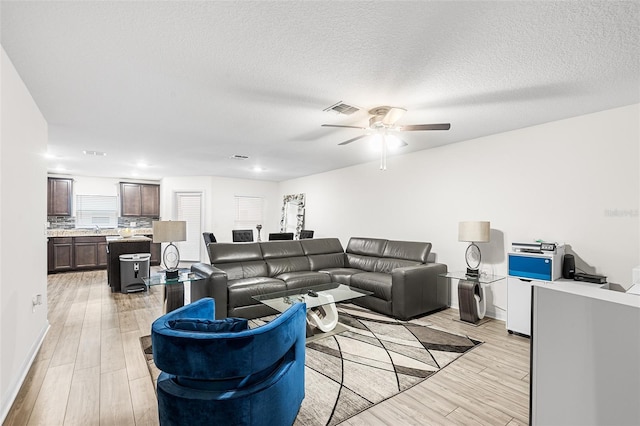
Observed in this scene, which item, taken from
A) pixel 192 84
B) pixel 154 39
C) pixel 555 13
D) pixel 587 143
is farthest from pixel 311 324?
pixel 587 143

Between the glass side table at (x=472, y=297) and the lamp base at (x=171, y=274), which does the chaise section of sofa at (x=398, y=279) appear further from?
the lamp base at (x=171, y=274)

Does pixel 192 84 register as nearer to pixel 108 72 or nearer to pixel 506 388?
pixel 108 72

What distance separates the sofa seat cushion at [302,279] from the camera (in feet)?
13.9

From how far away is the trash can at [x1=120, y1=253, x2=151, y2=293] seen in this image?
5266 millimetres

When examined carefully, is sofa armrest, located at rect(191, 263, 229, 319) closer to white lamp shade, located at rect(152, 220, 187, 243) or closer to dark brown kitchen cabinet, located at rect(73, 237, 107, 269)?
white lamp shade, located at rect(152, 220, 187, 243)

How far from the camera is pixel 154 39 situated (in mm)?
1960

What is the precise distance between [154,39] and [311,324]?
304 centimetres

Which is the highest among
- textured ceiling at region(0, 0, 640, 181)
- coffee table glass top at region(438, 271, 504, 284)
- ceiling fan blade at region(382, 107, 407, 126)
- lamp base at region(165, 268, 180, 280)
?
textured ceiling at region(0, 0, 640, 181)

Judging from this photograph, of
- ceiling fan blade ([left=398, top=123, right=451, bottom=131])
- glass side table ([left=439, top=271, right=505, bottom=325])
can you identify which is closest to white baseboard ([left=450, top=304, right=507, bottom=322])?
glass side table ([left=439, top=271, right=505, bottom=325])

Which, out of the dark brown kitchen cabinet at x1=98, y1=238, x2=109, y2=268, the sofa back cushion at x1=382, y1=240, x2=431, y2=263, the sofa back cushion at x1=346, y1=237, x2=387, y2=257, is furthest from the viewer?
the dark brown kitchen cabinet at x1=98, y1=238, x2=109, y2=268

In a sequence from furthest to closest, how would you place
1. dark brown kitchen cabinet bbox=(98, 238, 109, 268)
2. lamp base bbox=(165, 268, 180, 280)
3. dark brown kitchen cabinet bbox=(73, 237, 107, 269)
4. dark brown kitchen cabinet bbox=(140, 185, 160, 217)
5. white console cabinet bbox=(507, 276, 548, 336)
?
dark brown kitchen cabinet bbox=(140, 185, 160, 217)
dark brown kitchen cabinet bbox=(98, 238, 109, 268)
dark brown kitchen cabinet bbox=(73, 237, 107, 269)
lamp base bbox=(165, 268, 180, 280)
white console cabinet bbox=(507, 276, 548, 336)

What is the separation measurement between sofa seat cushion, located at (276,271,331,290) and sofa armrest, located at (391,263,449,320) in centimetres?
109

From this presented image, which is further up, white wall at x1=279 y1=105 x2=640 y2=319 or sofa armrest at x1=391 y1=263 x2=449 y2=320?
white wall at x1=279 y1=105 x2=640 y2=319

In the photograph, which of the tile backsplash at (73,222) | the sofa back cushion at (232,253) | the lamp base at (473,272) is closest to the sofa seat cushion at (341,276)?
the sofa back cushion at (232,253)
